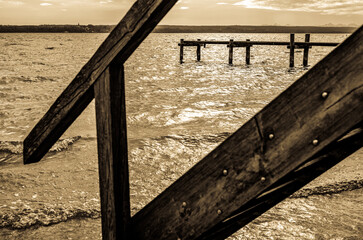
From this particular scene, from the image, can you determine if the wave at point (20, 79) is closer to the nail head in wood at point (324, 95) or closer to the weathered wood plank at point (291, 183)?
the weathered wood plank at point (291, 183)

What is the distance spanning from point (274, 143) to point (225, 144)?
202 millimetres

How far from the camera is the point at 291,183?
139 cm

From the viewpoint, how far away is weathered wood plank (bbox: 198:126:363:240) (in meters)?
1.30

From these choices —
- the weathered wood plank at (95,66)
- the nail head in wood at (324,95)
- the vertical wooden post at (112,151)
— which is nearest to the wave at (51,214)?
the weathered wood plank at (95,66)

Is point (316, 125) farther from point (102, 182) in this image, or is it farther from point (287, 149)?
point (102, 182)

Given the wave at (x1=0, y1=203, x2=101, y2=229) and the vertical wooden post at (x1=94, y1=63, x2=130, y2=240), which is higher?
the vertical wooden post at (x1=94, y1=63, x2=130, y2=240)

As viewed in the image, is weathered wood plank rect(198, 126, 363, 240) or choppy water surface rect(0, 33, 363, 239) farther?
choppy water surface rect(0, 33, 363, 239)

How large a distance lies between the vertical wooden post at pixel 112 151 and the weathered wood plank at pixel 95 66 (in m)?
0.06

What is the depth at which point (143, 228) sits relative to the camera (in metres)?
1.74

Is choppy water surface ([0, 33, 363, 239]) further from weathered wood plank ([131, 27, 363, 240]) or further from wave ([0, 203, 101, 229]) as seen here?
weathered wood plank ([131, 27, 363, 240])

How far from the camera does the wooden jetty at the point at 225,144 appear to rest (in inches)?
42.3

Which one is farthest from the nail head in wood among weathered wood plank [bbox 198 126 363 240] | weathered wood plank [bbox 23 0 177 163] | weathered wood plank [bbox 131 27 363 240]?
weathered wood plank [bbox 23 0 177 163]

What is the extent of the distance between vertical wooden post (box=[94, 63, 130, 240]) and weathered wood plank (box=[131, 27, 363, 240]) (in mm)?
282

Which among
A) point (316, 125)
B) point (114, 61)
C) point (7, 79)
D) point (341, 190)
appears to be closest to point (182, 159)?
point (341, 190)
